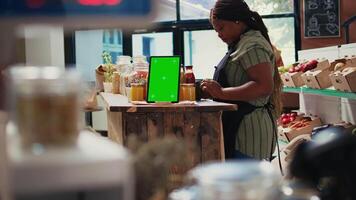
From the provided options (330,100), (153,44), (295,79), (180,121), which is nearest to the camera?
(180,121)

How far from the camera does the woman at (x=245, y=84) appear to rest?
3.05 meters

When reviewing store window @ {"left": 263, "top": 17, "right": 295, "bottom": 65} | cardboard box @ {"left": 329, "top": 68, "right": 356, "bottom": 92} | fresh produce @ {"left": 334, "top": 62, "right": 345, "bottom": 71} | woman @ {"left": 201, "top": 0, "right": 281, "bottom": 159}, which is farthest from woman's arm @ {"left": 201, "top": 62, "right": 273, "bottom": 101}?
store window @ {"left": 263, "top": 17, "right": 295, "bottom": 65}

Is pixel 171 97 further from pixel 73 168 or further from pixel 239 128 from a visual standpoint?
pixel 73 168

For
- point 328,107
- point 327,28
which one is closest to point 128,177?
point 328,107

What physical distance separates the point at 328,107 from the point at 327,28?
3090 mm

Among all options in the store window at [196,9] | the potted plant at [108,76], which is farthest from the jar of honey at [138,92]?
the store window at [196,9]

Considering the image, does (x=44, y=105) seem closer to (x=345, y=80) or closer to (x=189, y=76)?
(x=189, y=76)

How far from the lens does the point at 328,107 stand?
5.03 metres

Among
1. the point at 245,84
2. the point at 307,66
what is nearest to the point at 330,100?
the point at 307,66

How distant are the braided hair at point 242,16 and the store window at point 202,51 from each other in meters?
5.32

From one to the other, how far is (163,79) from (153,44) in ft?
18.8

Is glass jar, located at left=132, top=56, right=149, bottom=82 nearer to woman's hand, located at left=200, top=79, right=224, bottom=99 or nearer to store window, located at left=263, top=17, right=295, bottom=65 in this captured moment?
woman's hand, located at left=200, top=79, right=224, bottom=99

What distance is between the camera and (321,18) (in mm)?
7883

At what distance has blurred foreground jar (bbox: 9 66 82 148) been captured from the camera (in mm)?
913
